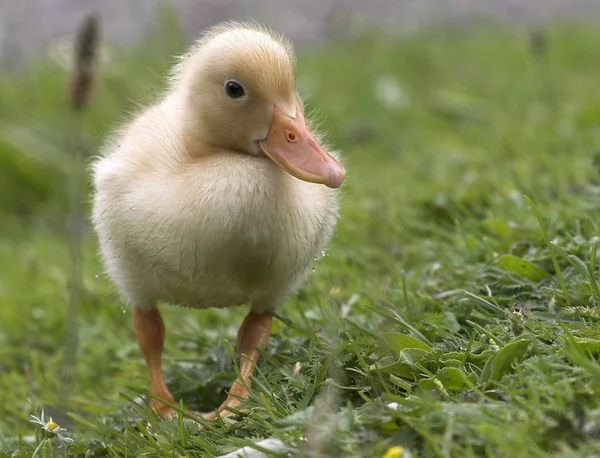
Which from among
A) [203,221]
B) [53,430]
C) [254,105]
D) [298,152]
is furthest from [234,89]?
[53,430]

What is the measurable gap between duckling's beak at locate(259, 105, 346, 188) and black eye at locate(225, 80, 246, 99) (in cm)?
13

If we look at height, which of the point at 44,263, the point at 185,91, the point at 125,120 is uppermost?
the point at 185,91

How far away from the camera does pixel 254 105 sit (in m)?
3.37

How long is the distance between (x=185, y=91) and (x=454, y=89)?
5.50 meters

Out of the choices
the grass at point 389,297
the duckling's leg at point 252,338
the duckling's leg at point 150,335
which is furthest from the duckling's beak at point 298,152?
the duckling's leg at point 150,335

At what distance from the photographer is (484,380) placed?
292 centimetres

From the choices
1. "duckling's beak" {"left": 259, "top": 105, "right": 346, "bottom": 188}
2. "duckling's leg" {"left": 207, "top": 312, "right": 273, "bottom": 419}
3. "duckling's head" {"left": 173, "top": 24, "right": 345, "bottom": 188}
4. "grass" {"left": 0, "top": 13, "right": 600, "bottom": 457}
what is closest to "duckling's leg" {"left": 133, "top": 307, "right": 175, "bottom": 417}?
"grass" {"left": 0, "top": 13, "right": 600, "bottom": 457}

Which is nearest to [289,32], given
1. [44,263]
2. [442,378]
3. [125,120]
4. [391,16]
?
[391,16]

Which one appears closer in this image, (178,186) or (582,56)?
(178,186)

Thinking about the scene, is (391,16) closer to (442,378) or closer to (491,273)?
(491,273)

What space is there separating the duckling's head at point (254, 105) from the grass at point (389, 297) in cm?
60

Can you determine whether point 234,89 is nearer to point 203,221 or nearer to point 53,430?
point 203,221

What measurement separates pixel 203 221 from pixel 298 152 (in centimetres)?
41

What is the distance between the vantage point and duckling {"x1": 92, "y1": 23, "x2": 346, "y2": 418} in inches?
126
